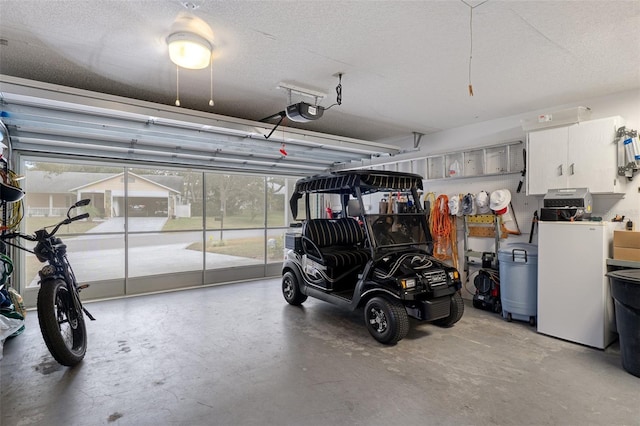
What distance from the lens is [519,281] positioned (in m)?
4.22

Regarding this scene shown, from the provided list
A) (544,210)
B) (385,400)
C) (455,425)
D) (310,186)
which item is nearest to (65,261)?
(310,186)

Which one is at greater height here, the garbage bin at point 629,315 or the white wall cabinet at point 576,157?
the white wall cabinet at point 576,157

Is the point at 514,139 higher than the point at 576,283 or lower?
higher

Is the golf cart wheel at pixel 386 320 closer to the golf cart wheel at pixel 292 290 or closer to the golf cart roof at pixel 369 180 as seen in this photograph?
the golf cart roof at pixel 369 180

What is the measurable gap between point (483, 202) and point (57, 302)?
562 centimetres

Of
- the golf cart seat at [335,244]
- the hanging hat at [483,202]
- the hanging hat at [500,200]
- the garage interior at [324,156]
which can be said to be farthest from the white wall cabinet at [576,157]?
the golf cart seat at [335,244]

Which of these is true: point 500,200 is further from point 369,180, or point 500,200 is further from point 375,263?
point 375,263

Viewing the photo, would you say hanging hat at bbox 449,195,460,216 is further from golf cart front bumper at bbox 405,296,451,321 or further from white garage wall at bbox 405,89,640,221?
golf cart front bumper at bbox 405,296,451,321

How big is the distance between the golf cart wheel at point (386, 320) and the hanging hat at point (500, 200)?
239cm

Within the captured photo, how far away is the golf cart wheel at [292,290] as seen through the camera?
5.06 meters

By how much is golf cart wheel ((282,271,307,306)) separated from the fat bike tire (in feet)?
8.92

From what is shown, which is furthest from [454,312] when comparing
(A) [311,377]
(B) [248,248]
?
(B) [248,248]

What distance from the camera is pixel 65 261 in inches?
134

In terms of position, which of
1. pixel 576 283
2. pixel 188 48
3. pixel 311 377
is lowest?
pixel 311 377
